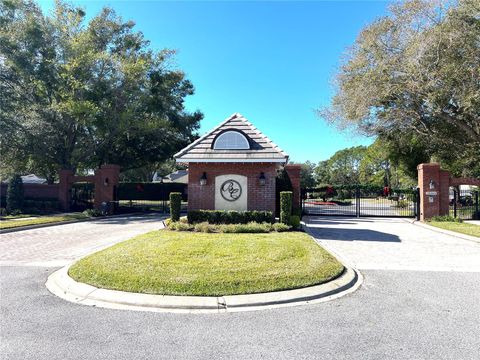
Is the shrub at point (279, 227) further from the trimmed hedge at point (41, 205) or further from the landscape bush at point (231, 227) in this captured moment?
the trimmed hedge at point (41, 205)

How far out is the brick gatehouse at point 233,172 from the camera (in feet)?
42.0

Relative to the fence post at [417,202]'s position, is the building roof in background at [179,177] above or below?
above

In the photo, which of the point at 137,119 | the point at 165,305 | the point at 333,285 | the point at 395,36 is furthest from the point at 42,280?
the point at 137,119

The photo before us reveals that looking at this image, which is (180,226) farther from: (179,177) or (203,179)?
(179,177)

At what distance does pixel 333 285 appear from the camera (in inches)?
228

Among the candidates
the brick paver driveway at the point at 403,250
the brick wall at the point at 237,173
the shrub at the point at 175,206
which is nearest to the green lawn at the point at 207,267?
the brick paver driveway at the point at 403,250

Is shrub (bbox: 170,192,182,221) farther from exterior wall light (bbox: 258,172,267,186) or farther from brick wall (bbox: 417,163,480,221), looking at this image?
brick wall (bbox: 417,163,480,221)

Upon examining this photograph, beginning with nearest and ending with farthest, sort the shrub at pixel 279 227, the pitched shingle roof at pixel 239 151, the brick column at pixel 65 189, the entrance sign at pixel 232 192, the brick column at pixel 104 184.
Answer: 1. the shrub at pixel 279 227
2. the pitched shingle roof at pixel 239 151
3. the entrance sign at pixel 232 192
4. the brick column at pixel 104 184
5. the brick column at pixel 65 189

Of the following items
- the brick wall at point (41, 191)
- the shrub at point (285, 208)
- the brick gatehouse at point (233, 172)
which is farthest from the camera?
the brick wall at point (41, 191)

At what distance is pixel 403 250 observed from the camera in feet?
31.3

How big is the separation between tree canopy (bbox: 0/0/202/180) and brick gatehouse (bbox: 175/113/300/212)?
1162 cm

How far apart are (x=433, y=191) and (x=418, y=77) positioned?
6663 mm

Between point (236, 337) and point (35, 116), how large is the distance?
75.2ft

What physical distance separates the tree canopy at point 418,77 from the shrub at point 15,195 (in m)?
20.2
